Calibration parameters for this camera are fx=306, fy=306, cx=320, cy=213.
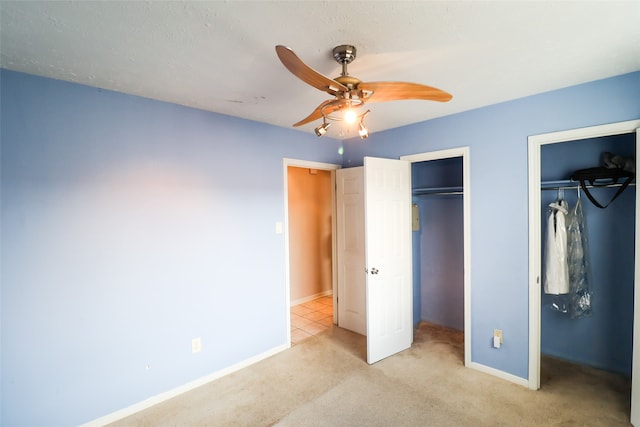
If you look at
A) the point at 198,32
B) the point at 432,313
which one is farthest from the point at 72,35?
the point at 432,313

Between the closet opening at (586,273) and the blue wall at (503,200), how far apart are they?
83 mm

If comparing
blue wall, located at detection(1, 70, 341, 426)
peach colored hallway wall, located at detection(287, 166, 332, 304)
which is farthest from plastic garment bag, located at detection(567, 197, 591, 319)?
peach colored hallway wall, located at detection(287, 166, 332, 304)

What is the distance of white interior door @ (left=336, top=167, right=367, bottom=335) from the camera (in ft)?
11.8

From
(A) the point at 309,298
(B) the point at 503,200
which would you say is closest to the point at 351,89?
Answer: (B) the point at 503,200

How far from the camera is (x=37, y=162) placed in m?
1.95

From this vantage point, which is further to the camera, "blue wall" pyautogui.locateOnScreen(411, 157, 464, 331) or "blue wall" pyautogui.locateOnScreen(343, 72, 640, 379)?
"blue wall" pyautogui.locateOnScreen(411, 157, 464, 331)

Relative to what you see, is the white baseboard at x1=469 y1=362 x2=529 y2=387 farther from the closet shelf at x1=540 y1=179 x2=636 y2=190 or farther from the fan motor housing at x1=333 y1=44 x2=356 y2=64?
the fan motor housing at x1=333 y1=44 x2=356 y2=64

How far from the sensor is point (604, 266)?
2.70 metres

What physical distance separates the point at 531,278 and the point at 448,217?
4.23 feet

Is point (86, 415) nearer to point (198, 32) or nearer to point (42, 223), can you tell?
point (42, 223)

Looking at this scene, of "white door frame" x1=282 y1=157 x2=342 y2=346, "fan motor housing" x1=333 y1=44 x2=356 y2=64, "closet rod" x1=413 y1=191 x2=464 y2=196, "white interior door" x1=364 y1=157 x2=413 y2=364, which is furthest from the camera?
"closet rod" x1=413 y1=191 x2=464 y2=196

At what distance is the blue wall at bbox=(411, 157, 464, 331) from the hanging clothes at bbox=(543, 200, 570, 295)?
94 cm

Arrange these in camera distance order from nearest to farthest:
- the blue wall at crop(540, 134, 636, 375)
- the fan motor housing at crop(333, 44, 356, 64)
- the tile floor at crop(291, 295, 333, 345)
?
the fan motor housing at crop(333, 44, 356, 64) → the blue wall at crop(540, 134, 636, 375) → the tile floor at crop(291, 295, 333, 345)

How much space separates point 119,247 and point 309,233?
3087 mm
